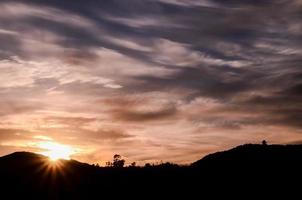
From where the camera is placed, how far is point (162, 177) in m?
41.7

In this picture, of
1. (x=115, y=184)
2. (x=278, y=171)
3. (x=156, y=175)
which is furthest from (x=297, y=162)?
(x=115, y=184)

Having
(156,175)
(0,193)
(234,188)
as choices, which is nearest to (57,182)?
(0,193)

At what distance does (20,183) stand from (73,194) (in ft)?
15.9

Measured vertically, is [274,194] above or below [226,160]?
below

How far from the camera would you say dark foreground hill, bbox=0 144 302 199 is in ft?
128

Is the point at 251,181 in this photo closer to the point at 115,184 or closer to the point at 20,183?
the point at 115,184

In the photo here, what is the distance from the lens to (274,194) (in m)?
37.3

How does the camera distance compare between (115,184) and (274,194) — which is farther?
(115,184)

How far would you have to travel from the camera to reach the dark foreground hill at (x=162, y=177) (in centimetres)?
3900

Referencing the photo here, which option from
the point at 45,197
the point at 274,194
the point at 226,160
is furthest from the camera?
the point at 226,160

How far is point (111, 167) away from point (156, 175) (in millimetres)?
4476

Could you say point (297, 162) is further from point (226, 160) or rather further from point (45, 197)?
point (45, 197)

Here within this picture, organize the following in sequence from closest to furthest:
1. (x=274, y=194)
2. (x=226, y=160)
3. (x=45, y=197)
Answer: (x=274, y=194), (x=45, y=197), (x=226, y=160)

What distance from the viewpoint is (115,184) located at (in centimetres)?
4091
